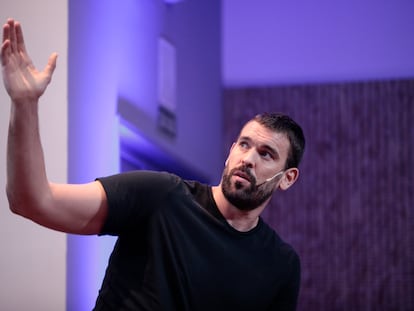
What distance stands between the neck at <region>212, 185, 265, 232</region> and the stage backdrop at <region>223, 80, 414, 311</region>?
11.2 feet

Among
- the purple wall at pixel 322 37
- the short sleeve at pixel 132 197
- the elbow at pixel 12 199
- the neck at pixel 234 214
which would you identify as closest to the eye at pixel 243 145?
the neck at pixel 234 214

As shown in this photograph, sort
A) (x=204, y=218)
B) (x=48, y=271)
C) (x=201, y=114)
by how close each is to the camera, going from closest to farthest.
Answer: (x=204, y=218)
(x=48, y=271)
(x=201, y=114)

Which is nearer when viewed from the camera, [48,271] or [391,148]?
[48,271]

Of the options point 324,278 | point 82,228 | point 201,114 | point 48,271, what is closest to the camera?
point 82,228

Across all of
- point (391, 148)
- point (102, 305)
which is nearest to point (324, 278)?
point (391, 148)

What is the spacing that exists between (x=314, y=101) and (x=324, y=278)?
3.86 ft

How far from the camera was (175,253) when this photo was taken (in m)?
2.12

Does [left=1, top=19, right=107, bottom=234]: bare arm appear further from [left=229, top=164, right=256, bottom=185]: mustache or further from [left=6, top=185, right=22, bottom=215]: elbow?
[left=229, top=164, right=256, bottom=185]: mustache

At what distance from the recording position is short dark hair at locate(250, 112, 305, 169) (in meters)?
2.42

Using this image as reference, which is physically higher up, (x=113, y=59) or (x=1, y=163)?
(x=113, y=59)

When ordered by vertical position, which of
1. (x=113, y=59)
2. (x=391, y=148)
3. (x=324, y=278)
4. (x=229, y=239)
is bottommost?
(x=324, y=278)

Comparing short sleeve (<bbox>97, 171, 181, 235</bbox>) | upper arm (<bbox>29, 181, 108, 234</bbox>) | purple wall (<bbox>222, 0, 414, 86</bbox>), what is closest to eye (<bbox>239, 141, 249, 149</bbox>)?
short sleeve (<bbox>97, 171, 181, 235</bbox>)

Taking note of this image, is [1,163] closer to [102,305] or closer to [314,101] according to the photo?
[102,305]

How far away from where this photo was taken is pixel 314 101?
227 inches
